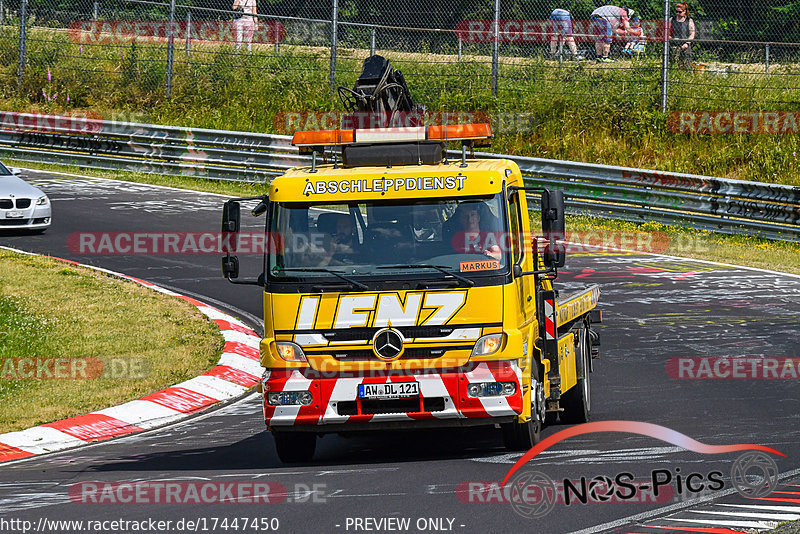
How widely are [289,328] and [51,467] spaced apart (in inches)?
96.4

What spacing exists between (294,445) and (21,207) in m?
12.8

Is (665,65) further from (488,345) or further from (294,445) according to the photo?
(294,445)

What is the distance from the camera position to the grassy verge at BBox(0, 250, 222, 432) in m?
12.6

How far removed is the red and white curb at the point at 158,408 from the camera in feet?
36.0

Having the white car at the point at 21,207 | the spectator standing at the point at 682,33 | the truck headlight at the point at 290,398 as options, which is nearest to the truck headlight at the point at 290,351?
the truck headlight at the point at 290,398

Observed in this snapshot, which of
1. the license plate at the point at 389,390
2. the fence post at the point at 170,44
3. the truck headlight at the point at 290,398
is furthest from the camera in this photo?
the fence post at the point at 170,44

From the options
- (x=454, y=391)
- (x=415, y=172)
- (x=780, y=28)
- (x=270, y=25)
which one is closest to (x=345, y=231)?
(x=415, y=172)

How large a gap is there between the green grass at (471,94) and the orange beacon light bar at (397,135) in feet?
49.0

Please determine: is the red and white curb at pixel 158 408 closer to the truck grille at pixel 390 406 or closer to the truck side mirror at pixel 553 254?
the truck grille at pixel 390 406

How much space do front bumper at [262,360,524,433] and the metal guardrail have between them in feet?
41.7

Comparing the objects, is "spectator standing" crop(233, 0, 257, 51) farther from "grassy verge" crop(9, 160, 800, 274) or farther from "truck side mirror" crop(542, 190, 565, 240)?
"truck side mirror" crop(542, 190, 565, 240)

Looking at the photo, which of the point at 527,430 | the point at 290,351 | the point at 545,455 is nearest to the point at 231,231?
the point at 290,351

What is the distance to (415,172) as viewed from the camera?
30.8 feet

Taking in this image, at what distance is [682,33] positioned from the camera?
82.3ft
